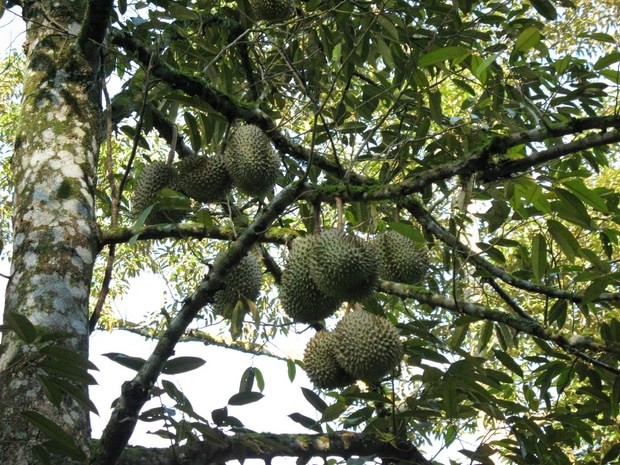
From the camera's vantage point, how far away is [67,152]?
2.27 m

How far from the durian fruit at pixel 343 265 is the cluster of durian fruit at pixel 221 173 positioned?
41 centimetres

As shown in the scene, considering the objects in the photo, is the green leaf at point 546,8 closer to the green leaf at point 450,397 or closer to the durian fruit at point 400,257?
the durian fruit at point 400,257

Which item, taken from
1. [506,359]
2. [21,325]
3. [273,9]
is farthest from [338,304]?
[273,9]

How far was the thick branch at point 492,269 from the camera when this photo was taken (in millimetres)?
2561

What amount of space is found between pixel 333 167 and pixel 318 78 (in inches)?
26.1

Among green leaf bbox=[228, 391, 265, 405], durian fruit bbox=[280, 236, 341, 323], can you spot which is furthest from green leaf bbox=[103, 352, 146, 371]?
durian fruit bbox=[280, 236, 341, 323]

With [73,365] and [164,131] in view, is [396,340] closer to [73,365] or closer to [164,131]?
[73,365]

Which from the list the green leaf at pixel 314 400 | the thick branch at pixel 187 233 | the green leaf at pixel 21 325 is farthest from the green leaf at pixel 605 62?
the green leaf at pixel 21 325

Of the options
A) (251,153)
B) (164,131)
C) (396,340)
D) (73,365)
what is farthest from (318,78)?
(73,365)

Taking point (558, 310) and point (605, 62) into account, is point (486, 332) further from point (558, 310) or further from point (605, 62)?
point (605, 62)

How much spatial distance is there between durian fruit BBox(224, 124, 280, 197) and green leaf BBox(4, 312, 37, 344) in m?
1.03

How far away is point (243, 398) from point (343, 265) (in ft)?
1.43

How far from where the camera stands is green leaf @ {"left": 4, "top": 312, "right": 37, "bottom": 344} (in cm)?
147

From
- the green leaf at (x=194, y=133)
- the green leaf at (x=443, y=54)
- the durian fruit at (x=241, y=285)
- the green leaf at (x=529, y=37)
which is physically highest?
the green leaf at (x=194, y=133)
